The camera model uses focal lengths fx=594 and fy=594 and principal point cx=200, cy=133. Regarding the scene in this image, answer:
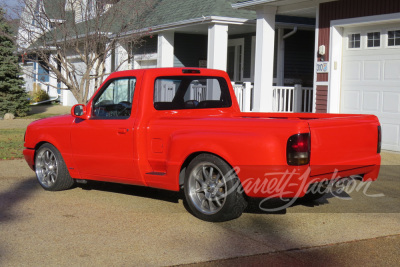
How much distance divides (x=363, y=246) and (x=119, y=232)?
2.40 meters

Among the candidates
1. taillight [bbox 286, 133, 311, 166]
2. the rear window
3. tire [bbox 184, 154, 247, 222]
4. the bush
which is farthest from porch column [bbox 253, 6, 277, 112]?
the bush

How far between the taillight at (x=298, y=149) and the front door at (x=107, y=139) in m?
2.15

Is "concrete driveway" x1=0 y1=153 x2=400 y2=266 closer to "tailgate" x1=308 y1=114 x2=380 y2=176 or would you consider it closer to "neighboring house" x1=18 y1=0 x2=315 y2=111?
"tailgate" x1=308 y1=114 x2=380 y2=176

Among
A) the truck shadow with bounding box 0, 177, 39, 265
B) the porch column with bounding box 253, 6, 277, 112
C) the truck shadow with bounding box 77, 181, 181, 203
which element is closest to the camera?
the truck shadow with bounding box 0, 177, 39, 265

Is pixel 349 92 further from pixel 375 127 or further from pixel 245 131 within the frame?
pixel 245 131

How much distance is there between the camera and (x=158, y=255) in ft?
17.2

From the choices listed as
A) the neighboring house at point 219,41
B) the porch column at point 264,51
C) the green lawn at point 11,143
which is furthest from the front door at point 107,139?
the neighboring house at point 219,41

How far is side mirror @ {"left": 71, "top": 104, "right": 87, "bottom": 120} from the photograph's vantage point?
25.4 feet

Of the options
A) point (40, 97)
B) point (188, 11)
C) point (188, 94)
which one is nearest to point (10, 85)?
point (188, 11)

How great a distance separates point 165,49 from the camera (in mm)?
20391

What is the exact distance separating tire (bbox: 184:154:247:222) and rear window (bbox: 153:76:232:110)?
47.4 inches

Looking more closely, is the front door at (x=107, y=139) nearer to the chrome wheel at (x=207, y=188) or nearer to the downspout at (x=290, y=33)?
the chrome wheel at (x=207, y=188)

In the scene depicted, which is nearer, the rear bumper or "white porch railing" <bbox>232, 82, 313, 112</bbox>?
the rear bumper

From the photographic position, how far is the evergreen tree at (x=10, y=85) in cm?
2370
